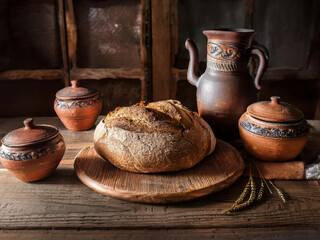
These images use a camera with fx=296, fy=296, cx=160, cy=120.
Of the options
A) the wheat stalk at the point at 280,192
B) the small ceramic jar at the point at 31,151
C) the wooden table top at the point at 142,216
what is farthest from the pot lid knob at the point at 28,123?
the wheat stalk at the point at 280,192

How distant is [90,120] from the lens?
1.48 m

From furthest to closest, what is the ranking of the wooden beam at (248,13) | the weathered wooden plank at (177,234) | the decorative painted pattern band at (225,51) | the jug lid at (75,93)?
the wooden beam at (248,13)
the jug lid at (75,93)
the decorative painted pattern band at (225,51)
the weathered wooden plank at (177,234)

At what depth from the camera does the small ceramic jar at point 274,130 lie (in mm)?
999

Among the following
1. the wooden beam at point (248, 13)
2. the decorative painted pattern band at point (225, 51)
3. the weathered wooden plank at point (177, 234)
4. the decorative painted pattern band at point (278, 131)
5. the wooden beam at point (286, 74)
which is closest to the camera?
the weathered wooden plank at point (177, 234)

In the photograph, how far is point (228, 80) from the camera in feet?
3.95

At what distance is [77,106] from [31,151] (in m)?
0.53

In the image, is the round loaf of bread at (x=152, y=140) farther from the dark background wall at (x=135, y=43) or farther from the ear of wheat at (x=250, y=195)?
the dark background wall at (x=135, y=43)

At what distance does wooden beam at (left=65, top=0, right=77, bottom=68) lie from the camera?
227 centimetres

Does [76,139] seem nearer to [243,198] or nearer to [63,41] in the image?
[243,198]

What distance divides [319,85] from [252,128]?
5.60ft

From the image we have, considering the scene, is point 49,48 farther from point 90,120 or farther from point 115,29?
point 90,120

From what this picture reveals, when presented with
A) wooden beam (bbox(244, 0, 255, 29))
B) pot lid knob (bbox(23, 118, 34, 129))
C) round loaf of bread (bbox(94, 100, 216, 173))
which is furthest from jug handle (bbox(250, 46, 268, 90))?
wooden beam (bbox(244, 0, 255, 29))

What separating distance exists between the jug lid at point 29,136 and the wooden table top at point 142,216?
16cm

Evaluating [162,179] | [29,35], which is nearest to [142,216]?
[162,179]
